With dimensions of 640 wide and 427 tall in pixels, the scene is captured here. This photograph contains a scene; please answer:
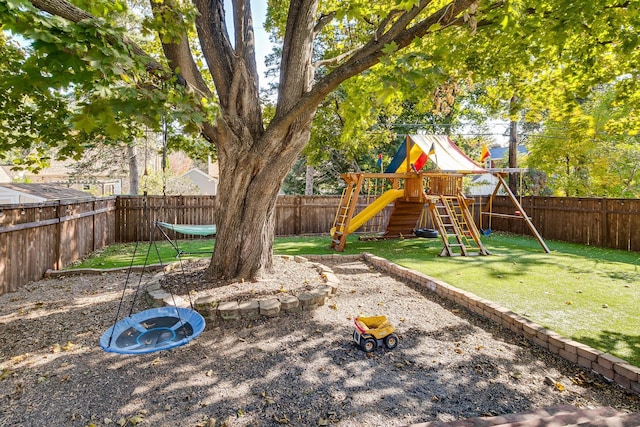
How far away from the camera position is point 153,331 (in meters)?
2.66

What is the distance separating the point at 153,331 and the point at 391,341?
6.77ft

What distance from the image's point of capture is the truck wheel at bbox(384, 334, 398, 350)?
10.5ft

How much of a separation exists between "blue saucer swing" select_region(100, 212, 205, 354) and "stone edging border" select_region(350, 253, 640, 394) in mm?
3129

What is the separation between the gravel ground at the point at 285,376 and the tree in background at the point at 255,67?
1578 millimetres

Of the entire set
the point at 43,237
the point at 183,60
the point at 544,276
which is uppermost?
the point at 183,60

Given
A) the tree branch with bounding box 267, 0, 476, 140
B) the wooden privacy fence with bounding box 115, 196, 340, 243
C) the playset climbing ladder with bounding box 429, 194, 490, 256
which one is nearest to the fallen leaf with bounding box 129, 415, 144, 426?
the tree branch with bounding box 267, 0, 476, 140

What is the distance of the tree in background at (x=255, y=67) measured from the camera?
2.74m

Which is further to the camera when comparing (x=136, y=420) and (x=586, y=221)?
(x=586, y=221)

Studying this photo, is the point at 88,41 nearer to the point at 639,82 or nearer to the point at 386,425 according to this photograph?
the point at 386,425

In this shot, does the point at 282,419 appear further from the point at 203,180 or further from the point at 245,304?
the point at 203,180

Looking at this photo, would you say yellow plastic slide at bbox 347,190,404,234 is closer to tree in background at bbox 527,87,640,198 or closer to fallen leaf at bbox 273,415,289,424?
fallen leaf at bbox 273,415,289,424

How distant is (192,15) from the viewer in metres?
3.80

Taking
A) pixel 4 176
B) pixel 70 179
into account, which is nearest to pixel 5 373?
pixel 70 179

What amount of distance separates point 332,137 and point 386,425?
40.9ft
